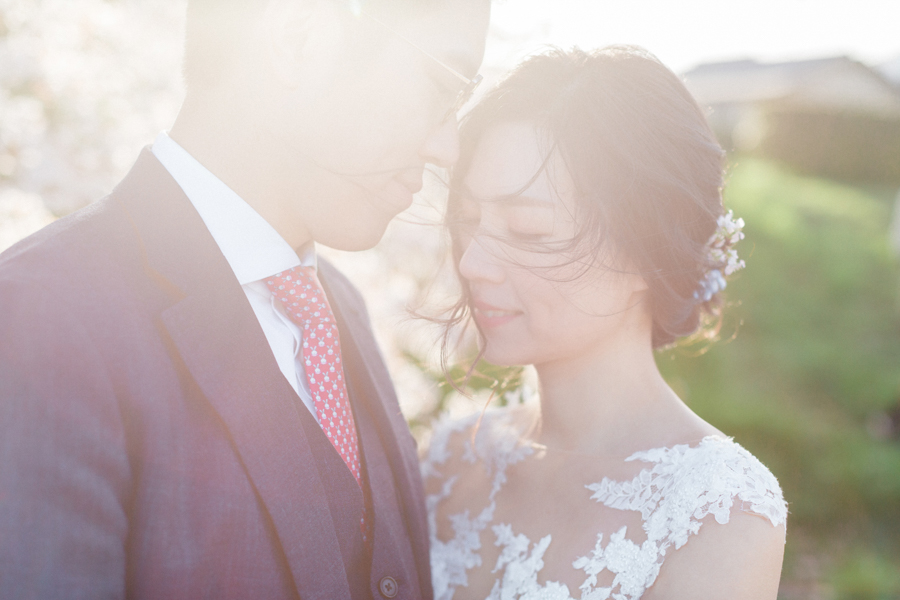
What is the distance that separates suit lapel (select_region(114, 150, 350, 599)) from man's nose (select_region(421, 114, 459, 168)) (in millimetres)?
735

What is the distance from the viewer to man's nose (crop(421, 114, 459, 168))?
7.04 feet

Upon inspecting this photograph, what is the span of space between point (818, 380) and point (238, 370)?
8863 mm

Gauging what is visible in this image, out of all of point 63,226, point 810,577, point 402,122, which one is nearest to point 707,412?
point 810,577

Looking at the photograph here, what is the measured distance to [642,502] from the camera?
2.09 m

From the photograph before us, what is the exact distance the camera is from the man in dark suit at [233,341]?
1.39 metres

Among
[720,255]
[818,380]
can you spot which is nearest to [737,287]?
[818,380]

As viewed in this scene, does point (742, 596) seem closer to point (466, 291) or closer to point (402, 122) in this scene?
point (466, 291)

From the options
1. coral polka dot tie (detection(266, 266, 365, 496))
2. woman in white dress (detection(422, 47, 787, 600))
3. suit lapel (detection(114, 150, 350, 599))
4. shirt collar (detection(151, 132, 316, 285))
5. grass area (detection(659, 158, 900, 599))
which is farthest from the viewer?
grass area (detection(659, 158, 900, 599))

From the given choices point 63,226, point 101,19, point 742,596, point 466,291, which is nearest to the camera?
point 63,226

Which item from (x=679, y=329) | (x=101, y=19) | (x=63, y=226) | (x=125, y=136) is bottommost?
(x=679, y=329)

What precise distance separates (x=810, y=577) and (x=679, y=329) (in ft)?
15.8

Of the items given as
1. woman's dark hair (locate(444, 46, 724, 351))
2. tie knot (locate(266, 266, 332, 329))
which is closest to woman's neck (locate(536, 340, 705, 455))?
woman's dark hair (locate(444, 46, 724, 351))

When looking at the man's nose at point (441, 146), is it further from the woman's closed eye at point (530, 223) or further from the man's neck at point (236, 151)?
the man's neck at point (236, 151)

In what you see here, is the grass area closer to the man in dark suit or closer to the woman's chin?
the woman's chin
